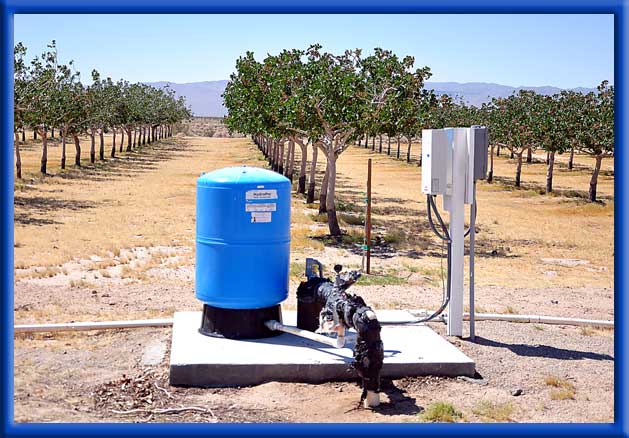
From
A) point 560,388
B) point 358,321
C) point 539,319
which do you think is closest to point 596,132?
point 539,319

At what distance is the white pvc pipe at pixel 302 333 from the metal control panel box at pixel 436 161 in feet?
7.66

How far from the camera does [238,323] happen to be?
27.2 feet

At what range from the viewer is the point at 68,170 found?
41438 mm

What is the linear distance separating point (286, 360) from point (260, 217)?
4.85 ft

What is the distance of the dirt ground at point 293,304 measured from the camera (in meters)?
6.84

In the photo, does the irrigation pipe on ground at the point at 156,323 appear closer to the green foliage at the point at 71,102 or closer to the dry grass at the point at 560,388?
the dry grass at the point at 560,388

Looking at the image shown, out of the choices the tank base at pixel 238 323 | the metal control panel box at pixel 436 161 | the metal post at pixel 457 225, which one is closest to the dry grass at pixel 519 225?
the metal post at pixel 457 225

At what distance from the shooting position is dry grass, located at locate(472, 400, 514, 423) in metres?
6.68

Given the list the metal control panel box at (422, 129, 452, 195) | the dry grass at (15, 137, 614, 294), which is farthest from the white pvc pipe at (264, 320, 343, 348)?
the dry grass at (15, 137, 614, 294)

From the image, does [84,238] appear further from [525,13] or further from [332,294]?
[525,13]

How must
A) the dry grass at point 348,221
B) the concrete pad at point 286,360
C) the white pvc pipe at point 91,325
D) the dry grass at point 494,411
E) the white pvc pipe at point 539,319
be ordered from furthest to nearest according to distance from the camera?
1. the dry grass at point 348,221
2. the white pvc pipe at point 539,319
3. the white pvc pipe at point 91,325
4. the concrete pad at point 286,360
5. the dry grass at point 494,411

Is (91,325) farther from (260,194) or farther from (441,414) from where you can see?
(441,414)

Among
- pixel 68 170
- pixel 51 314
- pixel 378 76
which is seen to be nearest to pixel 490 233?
pixel 378 76

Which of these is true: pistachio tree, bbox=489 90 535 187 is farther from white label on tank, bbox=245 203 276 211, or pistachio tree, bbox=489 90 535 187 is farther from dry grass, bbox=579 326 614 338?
white label on tank, bbox=245 203 276 211
